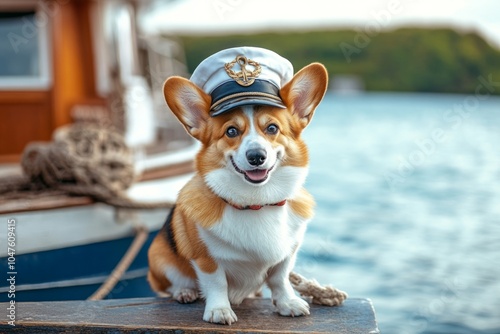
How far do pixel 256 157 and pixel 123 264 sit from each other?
2.48 meters

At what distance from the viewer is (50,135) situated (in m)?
5.50

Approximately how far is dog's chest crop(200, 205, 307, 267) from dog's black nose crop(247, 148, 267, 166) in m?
0.22

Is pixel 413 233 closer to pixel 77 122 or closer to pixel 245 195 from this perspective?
pixel 77 122

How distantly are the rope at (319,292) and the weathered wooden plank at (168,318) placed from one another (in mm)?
23

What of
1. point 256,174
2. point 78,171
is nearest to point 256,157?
point 256,174

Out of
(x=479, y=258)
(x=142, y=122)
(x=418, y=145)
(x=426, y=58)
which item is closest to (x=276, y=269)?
(x=142, y=122)

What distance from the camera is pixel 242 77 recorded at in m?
2.05

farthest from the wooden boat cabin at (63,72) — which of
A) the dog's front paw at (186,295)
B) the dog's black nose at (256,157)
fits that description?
the dog's black nose at (256,157)

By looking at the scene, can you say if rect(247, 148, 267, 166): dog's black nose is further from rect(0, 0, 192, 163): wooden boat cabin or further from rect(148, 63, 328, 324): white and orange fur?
rect(0, 0, 192, 163): wooden boat cabin

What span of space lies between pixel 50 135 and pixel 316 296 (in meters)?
3.64

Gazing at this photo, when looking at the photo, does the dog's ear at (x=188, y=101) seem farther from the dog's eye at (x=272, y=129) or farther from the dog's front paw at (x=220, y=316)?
the dog's front paw at (x=220, y=316)

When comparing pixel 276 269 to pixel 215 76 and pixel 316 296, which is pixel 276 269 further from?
pixel 215 76

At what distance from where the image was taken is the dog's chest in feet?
6.86

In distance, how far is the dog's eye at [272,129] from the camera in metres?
2.02
